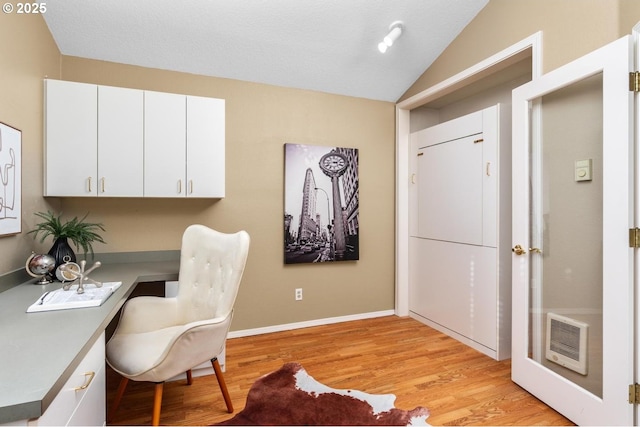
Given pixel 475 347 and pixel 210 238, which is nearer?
pixel 210 238

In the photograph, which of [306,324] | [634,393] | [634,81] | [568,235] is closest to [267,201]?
[306,324]

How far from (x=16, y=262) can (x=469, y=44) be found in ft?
11.7

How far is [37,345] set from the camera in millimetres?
1039

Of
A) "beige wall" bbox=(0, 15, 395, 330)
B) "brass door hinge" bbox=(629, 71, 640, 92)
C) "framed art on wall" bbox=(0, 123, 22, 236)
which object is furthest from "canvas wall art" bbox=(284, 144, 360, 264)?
"brass door hinge" bbox=(629, 71, 640, 92)

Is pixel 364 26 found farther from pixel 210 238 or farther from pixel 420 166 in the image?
pixel 210 238

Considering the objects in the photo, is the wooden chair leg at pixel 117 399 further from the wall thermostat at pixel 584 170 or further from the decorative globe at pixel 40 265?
the wall thermostat at pixel 584 170

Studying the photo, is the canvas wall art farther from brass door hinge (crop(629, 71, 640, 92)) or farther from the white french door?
brass door hinge (crop(629, 71, 640, 92))

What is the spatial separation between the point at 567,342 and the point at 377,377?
3.93 ft

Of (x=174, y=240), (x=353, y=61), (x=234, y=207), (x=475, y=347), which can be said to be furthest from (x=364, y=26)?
(x=475, y=347)

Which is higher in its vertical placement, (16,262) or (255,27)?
(255,27)

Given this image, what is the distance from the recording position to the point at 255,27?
2551mm

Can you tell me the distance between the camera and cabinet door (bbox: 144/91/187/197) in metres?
2.40

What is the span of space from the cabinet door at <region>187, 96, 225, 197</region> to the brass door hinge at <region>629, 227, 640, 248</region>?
8.36 feet

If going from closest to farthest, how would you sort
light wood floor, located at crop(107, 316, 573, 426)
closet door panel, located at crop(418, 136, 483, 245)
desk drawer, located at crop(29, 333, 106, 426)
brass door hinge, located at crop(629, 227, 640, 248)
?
1. desk drawer, located at crop(29, 333, 106, 426)
2. brass door hinge, located at crop(629, 227, 640, 248)
3. light wood floor, located at crop(107, 316, 573, 426)
4. closet door panel, located at crop(418, 136, 483, 245)
